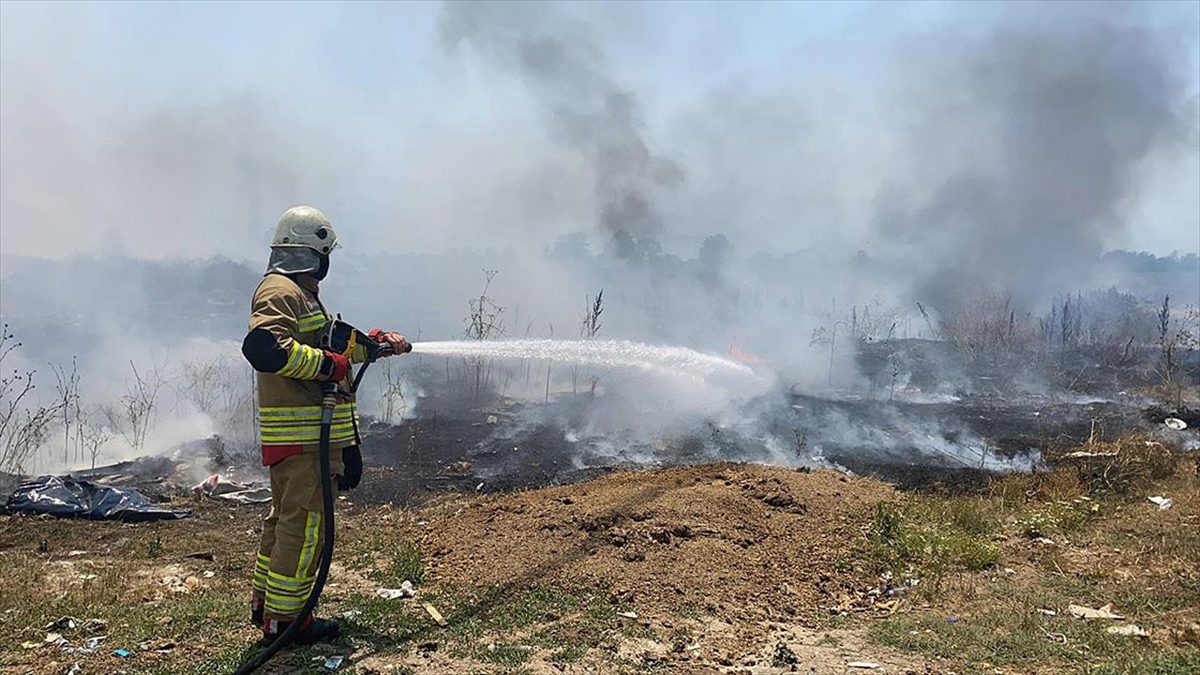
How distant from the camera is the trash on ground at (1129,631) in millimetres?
4335

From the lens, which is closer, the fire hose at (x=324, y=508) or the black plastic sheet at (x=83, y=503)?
the fire hose at (x=324, y=508)

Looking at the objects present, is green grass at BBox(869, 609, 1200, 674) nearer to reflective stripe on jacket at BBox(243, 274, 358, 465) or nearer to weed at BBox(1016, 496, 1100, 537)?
weed at BBox(1016, 496, 1100, 537)

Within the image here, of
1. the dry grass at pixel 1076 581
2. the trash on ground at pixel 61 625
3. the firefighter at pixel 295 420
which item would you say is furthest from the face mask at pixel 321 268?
the dry grass at pixel 1076 581

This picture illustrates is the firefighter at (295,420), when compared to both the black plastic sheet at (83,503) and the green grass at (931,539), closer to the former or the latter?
the green grass at (931,539)

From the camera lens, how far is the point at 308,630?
4.11m

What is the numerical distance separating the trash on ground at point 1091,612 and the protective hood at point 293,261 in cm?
528

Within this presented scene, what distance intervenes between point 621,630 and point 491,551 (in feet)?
5.79

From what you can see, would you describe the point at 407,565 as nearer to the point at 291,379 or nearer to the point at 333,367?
the point at 291,379

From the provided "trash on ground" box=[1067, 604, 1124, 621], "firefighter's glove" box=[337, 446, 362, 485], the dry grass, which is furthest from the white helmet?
"trash on ground" box=[1067, 604, 1124, 621]

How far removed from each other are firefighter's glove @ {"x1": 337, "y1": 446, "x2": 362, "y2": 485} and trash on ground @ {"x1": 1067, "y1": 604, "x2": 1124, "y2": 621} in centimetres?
465

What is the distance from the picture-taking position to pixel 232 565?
607 centimetres

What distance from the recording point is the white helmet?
4.22 metres

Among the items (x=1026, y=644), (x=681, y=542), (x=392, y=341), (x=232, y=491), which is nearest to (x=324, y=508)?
(x=392, y=341)

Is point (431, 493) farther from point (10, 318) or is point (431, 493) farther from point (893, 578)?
point (10, 318)
